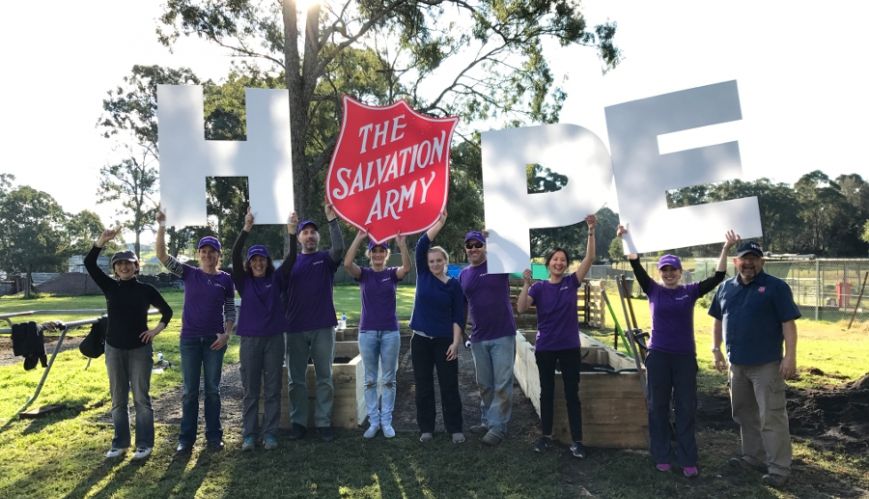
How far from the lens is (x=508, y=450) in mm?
4457

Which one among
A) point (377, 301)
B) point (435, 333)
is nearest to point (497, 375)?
point (435, 333)

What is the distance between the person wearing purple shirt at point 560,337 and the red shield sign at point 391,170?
3.79ft

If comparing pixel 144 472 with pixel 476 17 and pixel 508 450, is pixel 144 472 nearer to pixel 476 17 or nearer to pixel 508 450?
pixel 508 450

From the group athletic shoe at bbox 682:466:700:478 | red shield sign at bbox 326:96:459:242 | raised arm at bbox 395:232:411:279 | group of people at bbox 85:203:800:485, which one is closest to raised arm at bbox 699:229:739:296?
group of people at bbox 85:203:800:485

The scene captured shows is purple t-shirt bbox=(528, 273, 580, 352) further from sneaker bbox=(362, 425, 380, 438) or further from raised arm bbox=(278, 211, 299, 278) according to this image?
raised arm bbox=(278, 211, 299, 278)

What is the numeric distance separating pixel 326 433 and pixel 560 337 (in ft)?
7.47

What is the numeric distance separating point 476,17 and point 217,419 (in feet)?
36.7

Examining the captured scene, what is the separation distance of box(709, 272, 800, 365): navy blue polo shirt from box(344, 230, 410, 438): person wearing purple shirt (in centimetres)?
271

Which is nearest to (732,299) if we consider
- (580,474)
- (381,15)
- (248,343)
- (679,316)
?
(679,316)

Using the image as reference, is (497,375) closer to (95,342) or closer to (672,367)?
(672,367)

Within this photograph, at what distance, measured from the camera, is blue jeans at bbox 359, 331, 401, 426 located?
4719 mm

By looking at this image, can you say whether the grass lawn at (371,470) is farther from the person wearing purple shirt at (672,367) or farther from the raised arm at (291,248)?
the raised arm at (291,248)

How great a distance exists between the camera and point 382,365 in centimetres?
477

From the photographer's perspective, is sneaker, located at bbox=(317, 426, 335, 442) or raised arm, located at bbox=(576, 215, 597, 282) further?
sneaker, located at bbox=(317, 426, 335, 442)
